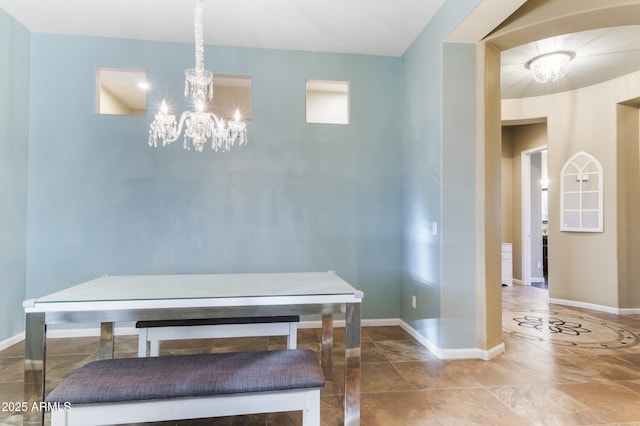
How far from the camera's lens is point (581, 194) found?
14.9 ft

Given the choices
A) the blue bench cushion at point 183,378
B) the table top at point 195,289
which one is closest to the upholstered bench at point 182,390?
the blue bench cushion at point 183,378

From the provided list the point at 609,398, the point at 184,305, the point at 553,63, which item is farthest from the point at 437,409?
the point at 553,63

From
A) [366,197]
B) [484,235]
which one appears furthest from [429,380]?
[366,197]

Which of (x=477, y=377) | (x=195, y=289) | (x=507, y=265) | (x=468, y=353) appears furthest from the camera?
(x=507, y=265)

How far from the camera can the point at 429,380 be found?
2406 millimetres

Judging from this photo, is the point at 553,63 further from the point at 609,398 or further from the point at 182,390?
the point at 182,390

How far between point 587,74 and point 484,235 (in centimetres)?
293

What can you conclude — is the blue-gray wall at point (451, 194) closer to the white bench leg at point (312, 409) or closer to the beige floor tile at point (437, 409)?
the beige floor tile at point (437, 409)

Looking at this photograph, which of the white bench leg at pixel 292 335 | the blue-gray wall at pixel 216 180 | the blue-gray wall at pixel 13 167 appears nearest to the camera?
the white bench leg at pixel 292 335

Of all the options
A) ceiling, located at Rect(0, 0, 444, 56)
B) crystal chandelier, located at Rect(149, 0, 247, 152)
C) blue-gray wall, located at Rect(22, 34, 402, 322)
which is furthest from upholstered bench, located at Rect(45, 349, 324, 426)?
ceiling, located at Rect(0, 0, 444, 56)

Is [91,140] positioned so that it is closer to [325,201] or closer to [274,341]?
[325,201]

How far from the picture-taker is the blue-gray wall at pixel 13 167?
3016 millimetres

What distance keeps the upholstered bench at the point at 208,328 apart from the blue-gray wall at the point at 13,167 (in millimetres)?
1892

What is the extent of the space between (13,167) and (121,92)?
134 inches
